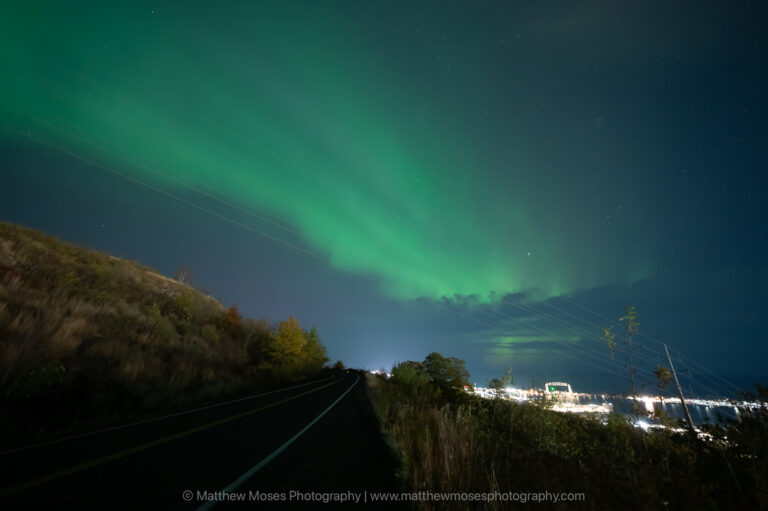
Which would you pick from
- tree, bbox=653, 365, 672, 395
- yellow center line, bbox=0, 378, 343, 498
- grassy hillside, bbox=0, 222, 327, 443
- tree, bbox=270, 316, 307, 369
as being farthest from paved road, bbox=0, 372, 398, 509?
tree, bbox=270, 316, 307, 369

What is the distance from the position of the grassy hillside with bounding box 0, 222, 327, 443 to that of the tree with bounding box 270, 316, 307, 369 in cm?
167

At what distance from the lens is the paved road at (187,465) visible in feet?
12.4

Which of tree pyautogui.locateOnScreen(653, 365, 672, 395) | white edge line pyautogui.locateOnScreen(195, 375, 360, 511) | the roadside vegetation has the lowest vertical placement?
white edge line pyautogui.locateOnScreen(195, 375, 360, 511)

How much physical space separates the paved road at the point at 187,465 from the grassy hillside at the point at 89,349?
2558mm

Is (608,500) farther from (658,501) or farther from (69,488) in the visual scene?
(69,488)

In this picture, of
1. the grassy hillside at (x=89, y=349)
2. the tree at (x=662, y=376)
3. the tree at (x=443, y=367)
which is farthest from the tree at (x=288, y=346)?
the tree at (x=662, y=376)

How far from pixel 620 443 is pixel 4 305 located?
18.7 metres

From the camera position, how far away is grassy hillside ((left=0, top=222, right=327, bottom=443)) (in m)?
7.88

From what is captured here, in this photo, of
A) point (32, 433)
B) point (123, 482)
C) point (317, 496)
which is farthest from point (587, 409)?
point (32, 433)

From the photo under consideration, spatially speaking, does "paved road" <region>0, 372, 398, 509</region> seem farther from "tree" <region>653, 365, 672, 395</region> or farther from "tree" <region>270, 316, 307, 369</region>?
"tree" <region>270, 316, 307, 369</region>

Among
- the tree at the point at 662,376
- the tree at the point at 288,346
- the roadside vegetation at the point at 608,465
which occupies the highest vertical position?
the tree at the point at 288,346

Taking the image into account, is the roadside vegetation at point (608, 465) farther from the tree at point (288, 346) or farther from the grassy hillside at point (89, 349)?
the tree at point (288, 346)

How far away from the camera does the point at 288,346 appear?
2841 centimetres

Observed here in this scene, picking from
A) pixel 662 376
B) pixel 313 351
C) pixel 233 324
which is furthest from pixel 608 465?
pixel 313 351
